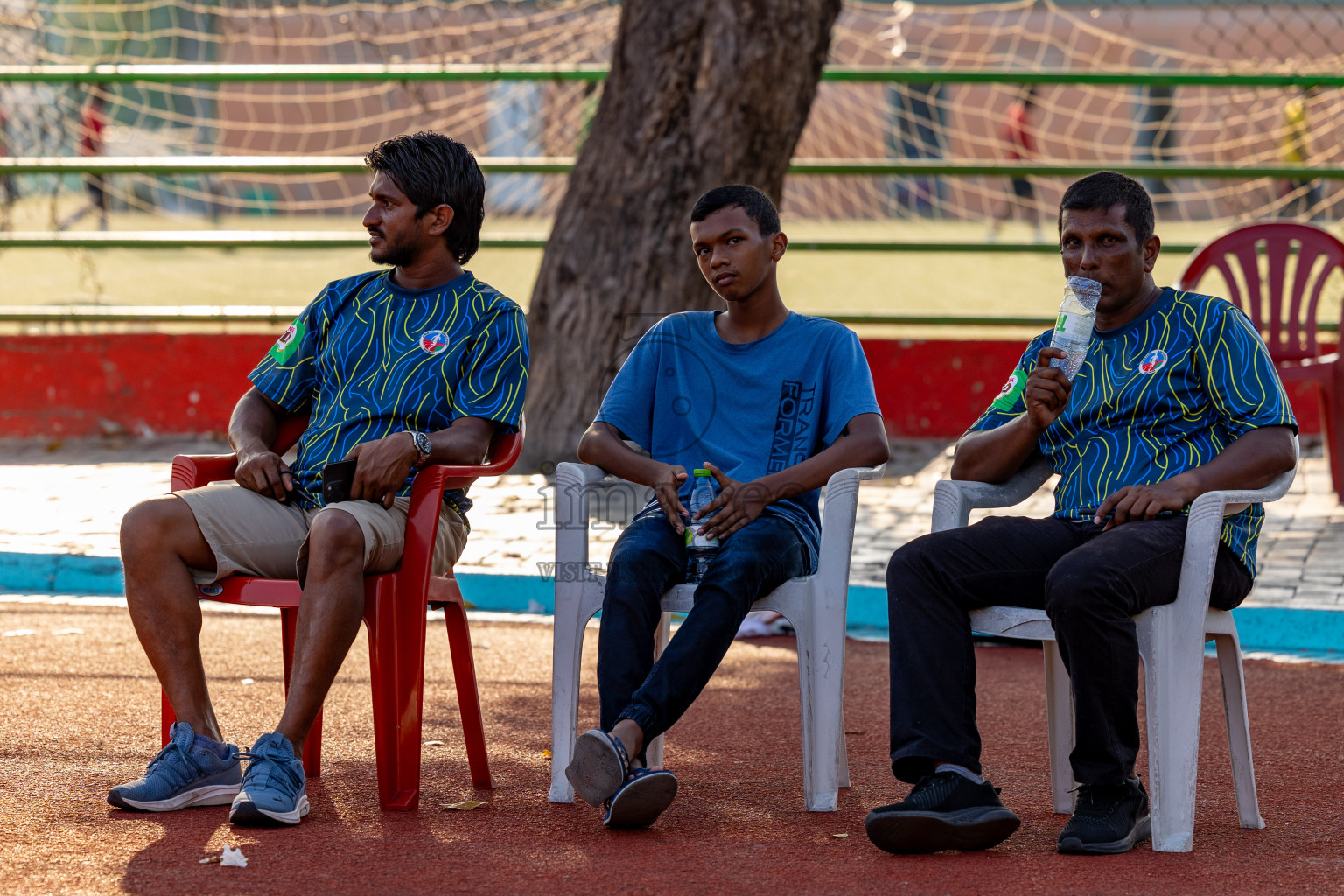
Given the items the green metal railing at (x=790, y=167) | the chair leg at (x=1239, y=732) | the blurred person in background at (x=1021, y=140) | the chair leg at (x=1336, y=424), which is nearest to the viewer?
the chair leg at (x=1239, y=732)

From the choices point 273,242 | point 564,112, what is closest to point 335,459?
point 273,242

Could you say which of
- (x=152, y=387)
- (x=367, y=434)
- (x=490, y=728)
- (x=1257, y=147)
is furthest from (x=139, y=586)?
(x=1257, y=147)

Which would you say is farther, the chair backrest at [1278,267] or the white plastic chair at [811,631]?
the chair backrest at [1278,267]

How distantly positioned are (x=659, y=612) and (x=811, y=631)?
0.33m

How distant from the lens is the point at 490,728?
3938 mm

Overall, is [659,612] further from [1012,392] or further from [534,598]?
[534,598]

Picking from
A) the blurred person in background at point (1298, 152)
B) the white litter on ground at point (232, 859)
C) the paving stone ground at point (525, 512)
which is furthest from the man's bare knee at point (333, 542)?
the blurred person in background at point (1298, 152)

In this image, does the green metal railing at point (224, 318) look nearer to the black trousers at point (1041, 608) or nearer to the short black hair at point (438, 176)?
the short black hair at point (438, 176)

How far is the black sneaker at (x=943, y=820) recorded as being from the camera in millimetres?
2855

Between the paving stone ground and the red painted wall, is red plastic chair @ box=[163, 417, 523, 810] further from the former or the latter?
the red painted wall

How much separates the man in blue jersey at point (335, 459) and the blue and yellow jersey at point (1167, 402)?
1290 mm

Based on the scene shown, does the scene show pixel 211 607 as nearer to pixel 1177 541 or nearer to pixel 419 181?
pixel 419 181

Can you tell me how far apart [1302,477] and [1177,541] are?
4838 mm

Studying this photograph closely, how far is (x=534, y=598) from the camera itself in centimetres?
545
